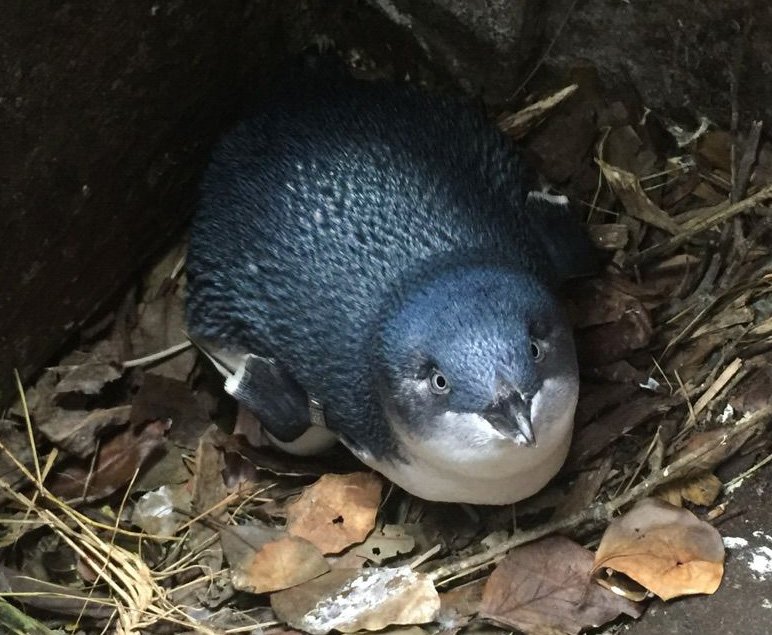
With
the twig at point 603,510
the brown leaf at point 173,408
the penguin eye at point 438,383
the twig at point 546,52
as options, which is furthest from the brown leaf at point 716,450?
the brown leaf at point 173,408

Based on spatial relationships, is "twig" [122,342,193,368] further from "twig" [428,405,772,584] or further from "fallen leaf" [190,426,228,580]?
"twig" [428,405,772,584]

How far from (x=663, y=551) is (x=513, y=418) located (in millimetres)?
376

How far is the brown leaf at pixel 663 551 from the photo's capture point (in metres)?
1.65

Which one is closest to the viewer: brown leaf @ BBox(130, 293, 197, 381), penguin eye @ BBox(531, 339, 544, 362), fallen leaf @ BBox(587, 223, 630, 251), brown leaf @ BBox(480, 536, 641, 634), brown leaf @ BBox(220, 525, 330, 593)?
penguin eye @ BBox(531, 339, 544, 362)

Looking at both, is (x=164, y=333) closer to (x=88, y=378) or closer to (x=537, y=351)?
(x=88, y=378)

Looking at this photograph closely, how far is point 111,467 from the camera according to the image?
2057mm

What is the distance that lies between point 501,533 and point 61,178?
907 mm

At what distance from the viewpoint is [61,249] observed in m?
1.97

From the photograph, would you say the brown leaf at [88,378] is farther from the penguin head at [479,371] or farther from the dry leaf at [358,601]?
the penguin head at [479,371]

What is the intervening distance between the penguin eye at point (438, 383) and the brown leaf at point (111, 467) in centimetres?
69

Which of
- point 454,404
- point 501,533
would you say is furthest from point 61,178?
point 501,533

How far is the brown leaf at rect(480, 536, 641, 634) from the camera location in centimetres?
170

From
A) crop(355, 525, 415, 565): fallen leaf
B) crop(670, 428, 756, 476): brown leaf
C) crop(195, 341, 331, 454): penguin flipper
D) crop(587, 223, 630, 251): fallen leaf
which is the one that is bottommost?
crop(355, 525, 415, 565): fallen leaf

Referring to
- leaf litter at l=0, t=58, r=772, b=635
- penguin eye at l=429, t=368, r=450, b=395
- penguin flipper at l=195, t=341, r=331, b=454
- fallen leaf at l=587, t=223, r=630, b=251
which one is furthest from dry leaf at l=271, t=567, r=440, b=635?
fallen leaf at l=587, t=223, r=630, b=251
